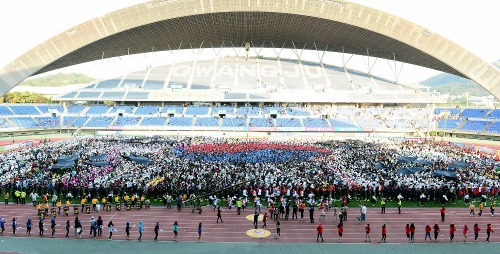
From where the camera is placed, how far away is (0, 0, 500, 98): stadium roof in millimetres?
46344

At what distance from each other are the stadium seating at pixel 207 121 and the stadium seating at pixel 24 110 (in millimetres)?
26949

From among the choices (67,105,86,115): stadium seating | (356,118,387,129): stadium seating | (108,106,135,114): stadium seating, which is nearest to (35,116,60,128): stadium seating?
(67,105,86,115): stadium seating

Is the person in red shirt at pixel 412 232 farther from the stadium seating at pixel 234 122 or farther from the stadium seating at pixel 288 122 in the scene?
the stadium seating at pixel 234 122

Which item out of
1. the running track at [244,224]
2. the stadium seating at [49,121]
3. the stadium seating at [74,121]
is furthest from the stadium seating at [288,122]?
the running track at [244,224]

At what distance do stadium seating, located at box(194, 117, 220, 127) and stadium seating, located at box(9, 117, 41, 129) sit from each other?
24649 mm

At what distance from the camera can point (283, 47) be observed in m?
75.6

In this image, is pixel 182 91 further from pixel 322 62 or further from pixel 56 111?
pixel 322 62

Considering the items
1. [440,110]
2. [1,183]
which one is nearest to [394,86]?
[440,110]

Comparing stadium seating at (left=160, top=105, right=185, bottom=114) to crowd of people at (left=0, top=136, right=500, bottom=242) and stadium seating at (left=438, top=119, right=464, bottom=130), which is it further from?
stadium seating at (left=438, top=119, right=464, bottom=130)

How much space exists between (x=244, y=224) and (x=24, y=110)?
59.2 m

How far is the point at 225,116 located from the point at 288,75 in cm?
1825

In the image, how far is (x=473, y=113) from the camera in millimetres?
63062

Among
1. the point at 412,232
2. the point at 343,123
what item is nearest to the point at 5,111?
the point at 343,123

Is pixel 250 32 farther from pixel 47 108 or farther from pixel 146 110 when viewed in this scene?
pixel 47 108
